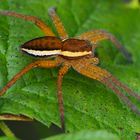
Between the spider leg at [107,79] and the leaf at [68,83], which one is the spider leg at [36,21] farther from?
the spider leg at [107,79]

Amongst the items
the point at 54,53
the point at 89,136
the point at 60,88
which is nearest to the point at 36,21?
the point at 54,53

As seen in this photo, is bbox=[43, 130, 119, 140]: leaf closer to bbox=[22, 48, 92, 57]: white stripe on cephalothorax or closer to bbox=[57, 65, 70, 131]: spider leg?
bbox=[57, 65, 70, 131]: spider leg

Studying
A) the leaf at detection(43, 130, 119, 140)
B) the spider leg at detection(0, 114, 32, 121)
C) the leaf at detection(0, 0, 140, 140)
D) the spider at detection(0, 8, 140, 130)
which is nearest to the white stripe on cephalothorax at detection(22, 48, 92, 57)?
the spider at detection(0, 8, 140, 130)

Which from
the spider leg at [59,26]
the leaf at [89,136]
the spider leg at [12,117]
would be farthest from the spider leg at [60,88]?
the leaf at [89,136]

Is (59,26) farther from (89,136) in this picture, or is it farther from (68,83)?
(89,136)

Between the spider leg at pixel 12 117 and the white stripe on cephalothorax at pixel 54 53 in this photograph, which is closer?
the spider leg at pixel 12 117

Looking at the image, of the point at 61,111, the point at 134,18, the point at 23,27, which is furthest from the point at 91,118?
the point at 134,18

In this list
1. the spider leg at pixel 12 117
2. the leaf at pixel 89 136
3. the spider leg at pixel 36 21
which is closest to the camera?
the leaf at pixel 89 136

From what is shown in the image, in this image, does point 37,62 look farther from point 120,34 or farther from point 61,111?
point 120,34
